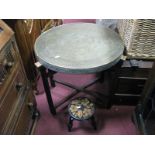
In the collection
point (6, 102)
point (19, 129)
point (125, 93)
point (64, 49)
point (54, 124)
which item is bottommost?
point (54, 124)

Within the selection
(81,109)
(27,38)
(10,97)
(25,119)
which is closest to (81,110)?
(81,109)

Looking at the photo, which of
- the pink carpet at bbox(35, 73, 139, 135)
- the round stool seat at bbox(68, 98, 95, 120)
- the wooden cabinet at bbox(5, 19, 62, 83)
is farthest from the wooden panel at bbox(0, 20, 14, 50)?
the pink carpet at bbox(35, 73, 139, 135)

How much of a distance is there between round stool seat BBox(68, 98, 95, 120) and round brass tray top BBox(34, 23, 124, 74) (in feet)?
1.41

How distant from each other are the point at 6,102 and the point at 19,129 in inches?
11.2

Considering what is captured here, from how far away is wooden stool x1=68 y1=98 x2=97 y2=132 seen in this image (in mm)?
1445

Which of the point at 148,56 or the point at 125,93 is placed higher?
the point at 148,56

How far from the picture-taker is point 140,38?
126 cm

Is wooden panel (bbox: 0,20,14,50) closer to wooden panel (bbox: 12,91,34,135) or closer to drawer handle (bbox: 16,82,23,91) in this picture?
drawer handle (bbox: 16,82,23,91)

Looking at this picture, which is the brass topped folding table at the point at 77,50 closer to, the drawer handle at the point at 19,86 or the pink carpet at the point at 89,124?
the drawer handle at the point at 19,86

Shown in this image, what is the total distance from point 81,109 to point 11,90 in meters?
0.60

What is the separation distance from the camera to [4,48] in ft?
3.32

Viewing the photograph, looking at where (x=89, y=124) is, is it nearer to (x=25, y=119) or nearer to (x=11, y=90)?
(x=25, y=119)
